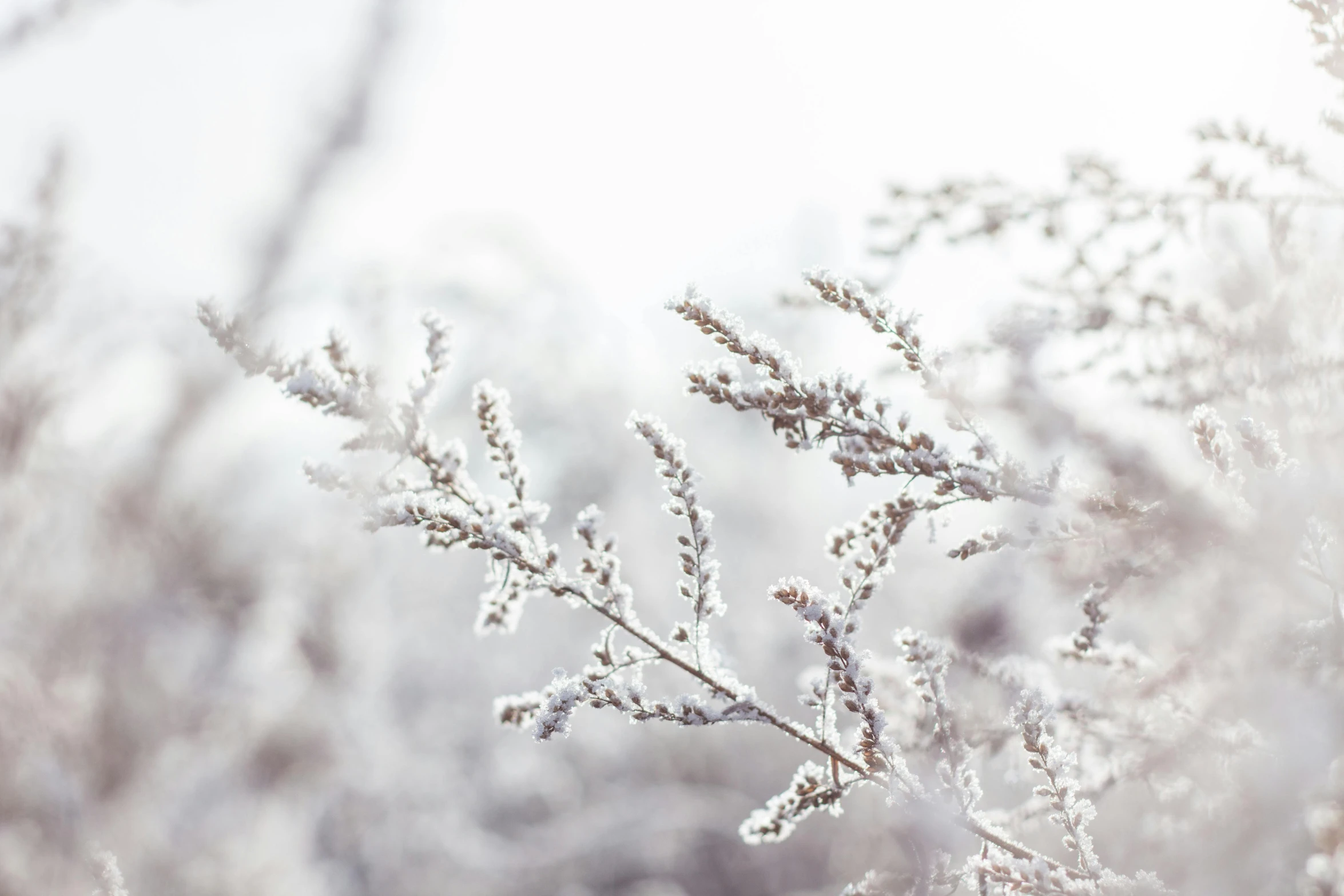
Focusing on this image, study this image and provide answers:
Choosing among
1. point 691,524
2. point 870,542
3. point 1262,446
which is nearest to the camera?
point 1262,446

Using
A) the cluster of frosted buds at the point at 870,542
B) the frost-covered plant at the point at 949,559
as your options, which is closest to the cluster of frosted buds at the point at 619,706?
the frost-covered plant at the point at 949,559

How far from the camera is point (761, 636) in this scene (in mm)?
8617

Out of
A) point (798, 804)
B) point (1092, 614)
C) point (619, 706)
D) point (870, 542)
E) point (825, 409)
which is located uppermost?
point (825, 409)

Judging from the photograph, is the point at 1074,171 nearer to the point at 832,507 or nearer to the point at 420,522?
the point at 420,522

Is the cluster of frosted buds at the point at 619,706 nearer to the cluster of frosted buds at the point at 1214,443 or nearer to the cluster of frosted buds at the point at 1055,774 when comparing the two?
the cluster of frosted buds at the point at 1055,774

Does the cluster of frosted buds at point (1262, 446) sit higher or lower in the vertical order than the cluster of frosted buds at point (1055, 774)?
higher

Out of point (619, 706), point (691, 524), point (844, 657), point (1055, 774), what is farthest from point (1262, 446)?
point (619, 706)

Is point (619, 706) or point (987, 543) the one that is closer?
point (619, 706)

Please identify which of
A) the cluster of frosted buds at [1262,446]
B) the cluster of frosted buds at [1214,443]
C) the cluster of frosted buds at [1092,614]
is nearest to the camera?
the cluster of frosted buds at [1262,446]

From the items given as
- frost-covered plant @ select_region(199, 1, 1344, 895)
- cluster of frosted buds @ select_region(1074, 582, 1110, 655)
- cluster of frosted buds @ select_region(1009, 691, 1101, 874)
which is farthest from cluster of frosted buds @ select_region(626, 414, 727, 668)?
cluster of frosted buds @ select_region(1074, 582, 1110, 655)

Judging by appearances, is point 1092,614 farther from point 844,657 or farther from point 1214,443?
point 844,657

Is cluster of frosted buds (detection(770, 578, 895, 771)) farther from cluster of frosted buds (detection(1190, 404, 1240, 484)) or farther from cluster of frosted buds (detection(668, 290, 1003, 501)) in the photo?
cluster of frosted buds (detection(1190, 404, 1240, 484))

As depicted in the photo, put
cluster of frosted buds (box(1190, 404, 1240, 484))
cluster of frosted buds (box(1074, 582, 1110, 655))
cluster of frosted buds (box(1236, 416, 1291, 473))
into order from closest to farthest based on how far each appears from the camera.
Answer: cluster of frosted buds (box(1236, 416, 1291, 473)) < cluster of frosted buds (box(1190, 404, 1240, 484)) < cluster of frosted buds (box(1074, 582, 1110, 655))

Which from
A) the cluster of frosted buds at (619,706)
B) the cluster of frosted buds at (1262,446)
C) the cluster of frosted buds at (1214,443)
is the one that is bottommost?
the cluster of frosted buds at (619,706)
